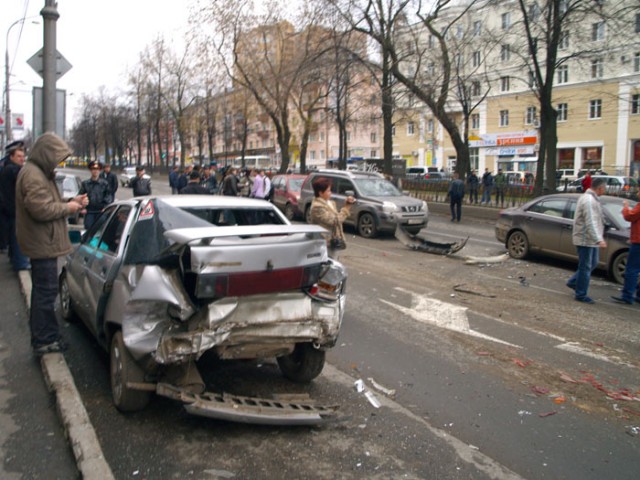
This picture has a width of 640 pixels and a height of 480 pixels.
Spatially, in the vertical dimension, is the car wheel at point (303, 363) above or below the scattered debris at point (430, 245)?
below

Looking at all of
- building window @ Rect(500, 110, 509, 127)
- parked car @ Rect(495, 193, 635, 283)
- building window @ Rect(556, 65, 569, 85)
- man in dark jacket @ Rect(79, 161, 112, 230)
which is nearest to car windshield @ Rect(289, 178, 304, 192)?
parked car @ Rect(495, 193, 635, 283)

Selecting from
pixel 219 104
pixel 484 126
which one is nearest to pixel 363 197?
pixel 219 104

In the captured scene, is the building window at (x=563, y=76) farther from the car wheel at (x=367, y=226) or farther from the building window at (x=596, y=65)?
the car wheel at (x=367, y=226)

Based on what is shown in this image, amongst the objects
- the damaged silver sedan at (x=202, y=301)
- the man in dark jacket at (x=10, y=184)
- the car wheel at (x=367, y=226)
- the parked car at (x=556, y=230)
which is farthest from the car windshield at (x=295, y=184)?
the damaged silver sedan at (x=202, y=301)

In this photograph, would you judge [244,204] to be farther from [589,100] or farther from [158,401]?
[589,100]

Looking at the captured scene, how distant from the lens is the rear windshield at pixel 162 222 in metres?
4.24

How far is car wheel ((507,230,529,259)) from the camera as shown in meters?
12.0

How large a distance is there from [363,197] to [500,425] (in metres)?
11.9

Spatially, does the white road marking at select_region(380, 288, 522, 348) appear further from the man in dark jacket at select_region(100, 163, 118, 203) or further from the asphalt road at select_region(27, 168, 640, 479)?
the man in dark jacket at select_region(100, 163, 118, 203)

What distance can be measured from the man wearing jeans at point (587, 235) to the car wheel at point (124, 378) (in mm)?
6690

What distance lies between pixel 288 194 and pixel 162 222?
49.4 ft

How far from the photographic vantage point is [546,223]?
1147 centimetres

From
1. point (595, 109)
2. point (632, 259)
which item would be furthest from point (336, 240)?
point (595, 109)

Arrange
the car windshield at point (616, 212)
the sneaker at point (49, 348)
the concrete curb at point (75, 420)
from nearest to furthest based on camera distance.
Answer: the concrete curb at point (75, 420) → the sneaker at point (49, 348) → the car windshield at point (616, 212)
